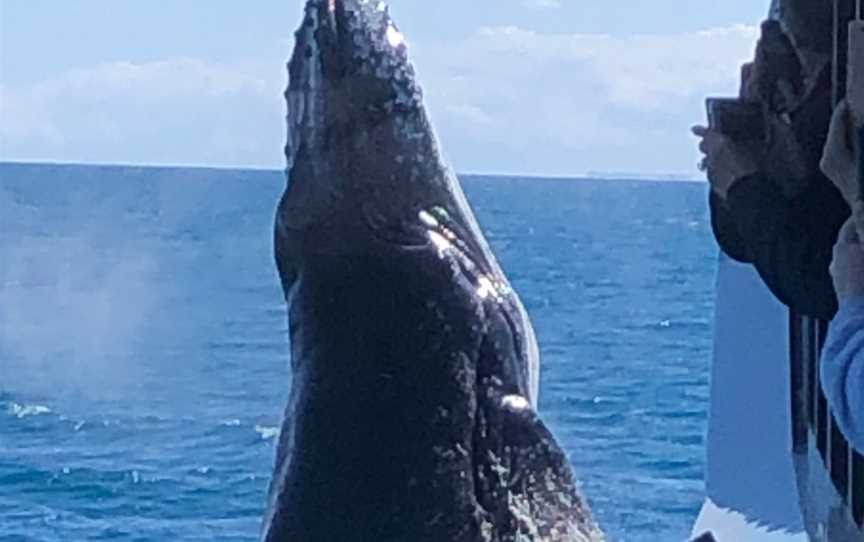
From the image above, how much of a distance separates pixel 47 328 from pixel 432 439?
38736mm

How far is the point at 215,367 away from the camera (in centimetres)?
3375

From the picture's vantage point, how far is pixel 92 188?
304 ft

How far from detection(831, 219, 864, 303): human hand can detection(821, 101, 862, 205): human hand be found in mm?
59

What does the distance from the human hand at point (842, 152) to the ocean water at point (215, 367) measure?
64 cm

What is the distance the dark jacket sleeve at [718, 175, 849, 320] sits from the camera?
10.5ft

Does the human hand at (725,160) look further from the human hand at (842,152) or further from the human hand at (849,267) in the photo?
the human hand at (849,267)

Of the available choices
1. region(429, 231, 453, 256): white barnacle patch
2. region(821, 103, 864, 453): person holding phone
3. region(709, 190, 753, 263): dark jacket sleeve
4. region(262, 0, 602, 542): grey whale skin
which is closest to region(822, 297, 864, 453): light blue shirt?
region(821, 103, 864, 453): person holding phone

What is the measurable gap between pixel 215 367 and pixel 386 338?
31332 mm

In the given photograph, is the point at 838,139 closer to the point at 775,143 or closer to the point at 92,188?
the point at 775,143

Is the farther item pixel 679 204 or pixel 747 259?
pixel 679 204

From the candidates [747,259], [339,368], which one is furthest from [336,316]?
[747,259]

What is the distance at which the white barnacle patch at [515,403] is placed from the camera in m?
2.61

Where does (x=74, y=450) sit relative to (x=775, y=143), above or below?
below

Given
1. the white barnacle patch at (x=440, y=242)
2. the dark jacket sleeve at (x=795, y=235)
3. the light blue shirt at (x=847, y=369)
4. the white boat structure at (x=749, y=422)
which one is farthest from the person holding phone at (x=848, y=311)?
the white boat structure at (x=749, y=422)
